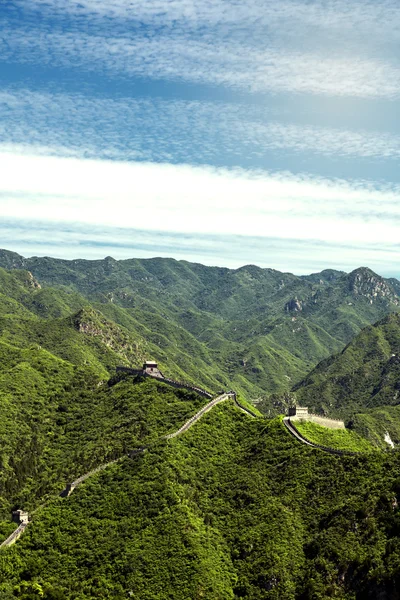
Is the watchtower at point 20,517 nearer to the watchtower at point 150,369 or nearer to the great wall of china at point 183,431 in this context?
the great wall of china at point 183,431

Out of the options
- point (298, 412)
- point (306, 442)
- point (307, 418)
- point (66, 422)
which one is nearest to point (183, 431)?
point (298, 412)

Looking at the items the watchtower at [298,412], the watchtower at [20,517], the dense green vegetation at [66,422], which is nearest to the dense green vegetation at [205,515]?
the dense green vegetation at [66,422]

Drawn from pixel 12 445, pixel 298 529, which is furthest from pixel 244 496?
pixel 12 445

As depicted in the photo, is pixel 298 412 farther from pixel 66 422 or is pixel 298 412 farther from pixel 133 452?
pixel 66 422

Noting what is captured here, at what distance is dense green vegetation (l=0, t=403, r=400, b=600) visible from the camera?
91.8 metres

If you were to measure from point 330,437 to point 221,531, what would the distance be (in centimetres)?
3108

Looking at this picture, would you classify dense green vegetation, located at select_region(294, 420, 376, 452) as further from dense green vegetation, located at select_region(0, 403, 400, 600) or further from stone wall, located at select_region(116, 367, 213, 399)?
stone wall, located at select_region(116, 367, 213, 399)

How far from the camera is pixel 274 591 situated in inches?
3583

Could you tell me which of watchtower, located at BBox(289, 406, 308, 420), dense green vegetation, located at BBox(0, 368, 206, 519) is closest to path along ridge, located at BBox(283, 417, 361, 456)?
watchtower, located at BBox(289, 406, 308, 420)

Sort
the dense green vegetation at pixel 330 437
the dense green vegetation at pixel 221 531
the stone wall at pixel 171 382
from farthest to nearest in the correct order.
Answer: the stone wall at pixel 171 382 → the dense green vegetation at pixel 330 437 → the dense green vegetation at pixel 221 531

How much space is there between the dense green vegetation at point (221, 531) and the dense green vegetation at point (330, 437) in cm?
561

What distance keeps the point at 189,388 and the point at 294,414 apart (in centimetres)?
2492

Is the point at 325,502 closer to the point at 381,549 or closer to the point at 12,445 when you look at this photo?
the point at 381,549

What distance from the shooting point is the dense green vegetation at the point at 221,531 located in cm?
9181
